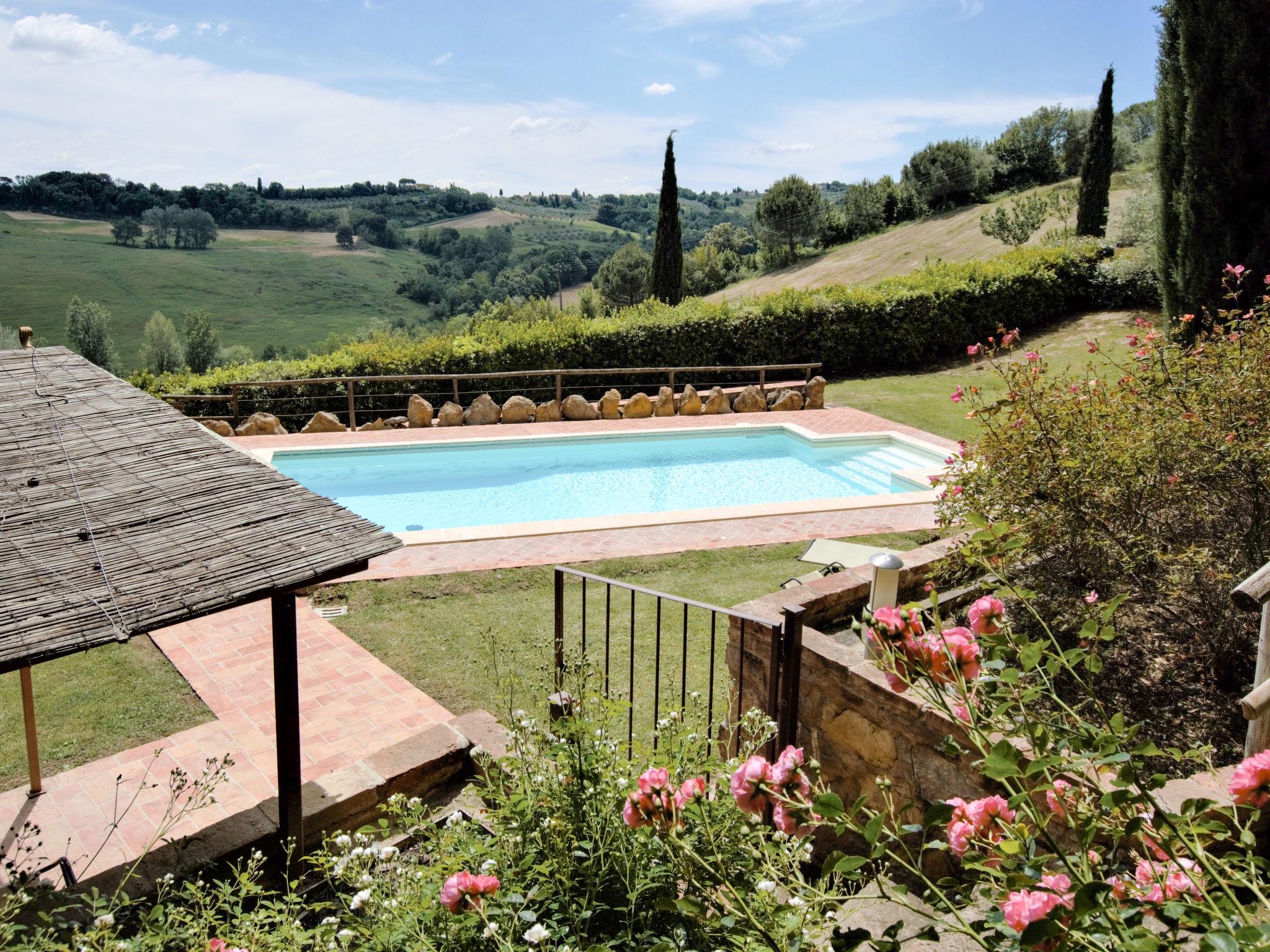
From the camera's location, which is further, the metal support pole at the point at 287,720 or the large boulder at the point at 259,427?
the large boulder at the point at 259,427

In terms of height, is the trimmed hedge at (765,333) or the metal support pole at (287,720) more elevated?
the trimmed hedge at (765,333)

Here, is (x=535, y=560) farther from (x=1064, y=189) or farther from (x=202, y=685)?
(x=1064, y=189)

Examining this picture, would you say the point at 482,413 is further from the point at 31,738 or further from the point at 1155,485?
the point at 1155,485

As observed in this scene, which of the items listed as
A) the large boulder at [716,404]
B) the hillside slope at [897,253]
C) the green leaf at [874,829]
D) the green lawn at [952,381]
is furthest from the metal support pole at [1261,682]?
the hillside slope at [897,253]

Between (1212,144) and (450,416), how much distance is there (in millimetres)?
11697

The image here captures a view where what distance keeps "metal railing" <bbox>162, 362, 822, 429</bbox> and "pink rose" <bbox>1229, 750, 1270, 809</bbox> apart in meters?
13.7

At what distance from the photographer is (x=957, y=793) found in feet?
12.9

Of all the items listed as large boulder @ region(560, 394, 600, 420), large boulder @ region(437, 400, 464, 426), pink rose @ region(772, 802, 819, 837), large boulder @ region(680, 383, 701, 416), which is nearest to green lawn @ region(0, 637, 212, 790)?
pink rose @ region(772, 802, 819, 837)

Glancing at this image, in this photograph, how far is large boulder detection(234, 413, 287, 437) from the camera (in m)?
13.5

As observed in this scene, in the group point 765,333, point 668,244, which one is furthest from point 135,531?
point 668,244

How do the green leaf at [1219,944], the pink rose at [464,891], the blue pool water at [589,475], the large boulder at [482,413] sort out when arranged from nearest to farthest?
the green leaf at [1219,944]
the pink rose at [464,891]
the blue pool water at [589,475]
the large boulder at [482,413]

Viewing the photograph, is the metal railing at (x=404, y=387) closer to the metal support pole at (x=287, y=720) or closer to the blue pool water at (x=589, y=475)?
the blue pool water at (x=589, y=475)

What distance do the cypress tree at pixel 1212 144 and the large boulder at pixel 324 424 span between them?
1258cm

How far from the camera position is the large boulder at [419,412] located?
1437 centimetres
